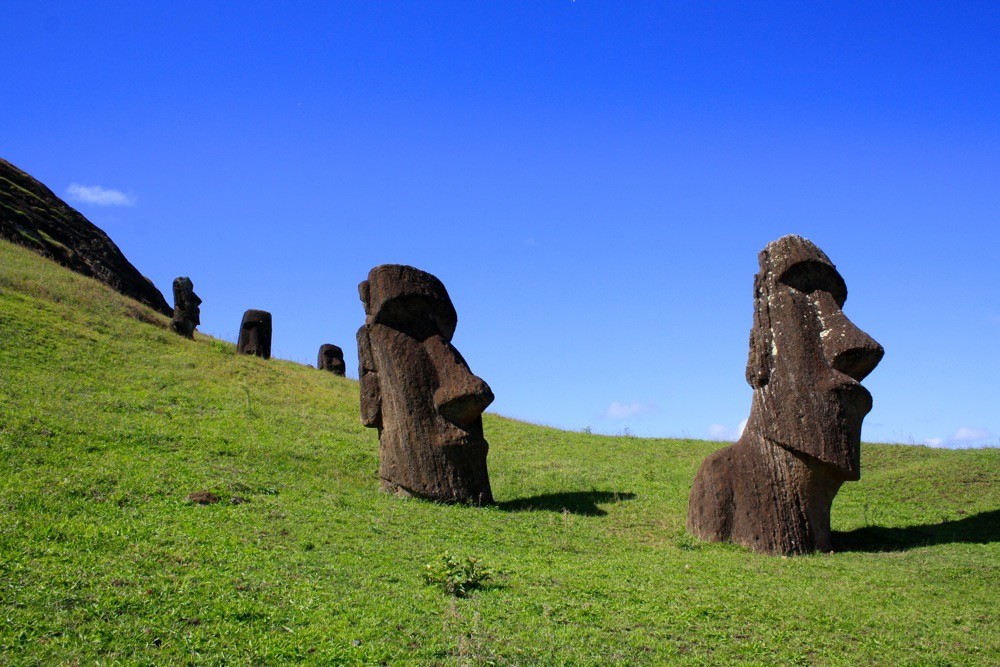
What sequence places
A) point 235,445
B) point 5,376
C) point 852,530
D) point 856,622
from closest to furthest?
point 856,622 → point 852,530 → point 235,445 → point 5,376

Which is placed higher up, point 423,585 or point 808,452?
point 808,452

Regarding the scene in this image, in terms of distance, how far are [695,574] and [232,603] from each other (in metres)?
5.74

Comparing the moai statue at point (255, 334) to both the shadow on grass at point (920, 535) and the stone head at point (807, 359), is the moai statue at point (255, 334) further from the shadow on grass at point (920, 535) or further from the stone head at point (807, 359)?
the shadow on grass at point (920, 535)

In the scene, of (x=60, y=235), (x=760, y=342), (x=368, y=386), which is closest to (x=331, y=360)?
(x=60, y=235)

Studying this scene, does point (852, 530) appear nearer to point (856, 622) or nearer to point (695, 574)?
point (695, 574)

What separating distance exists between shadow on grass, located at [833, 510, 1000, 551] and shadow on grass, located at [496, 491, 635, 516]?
418 cm

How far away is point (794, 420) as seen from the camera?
13188 millimetres

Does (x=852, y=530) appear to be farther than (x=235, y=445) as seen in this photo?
No

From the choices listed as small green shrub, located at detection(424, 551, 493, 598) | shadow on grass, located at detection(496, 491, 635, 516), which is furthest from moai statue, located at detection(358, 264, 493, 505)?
small green shrub, located at detection(424, 551, 493, 598)

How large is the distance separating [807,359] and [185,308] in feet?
88.0

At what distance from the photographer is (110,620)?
829 centimetres

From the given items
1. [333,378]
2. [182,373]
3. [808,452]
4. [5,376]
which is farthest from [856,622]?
[333,378]

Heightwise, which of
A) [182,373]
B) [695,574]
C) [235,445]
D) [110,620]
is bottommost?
[110,620]

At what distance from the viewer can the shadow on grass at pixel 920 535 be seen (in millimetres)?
14102
